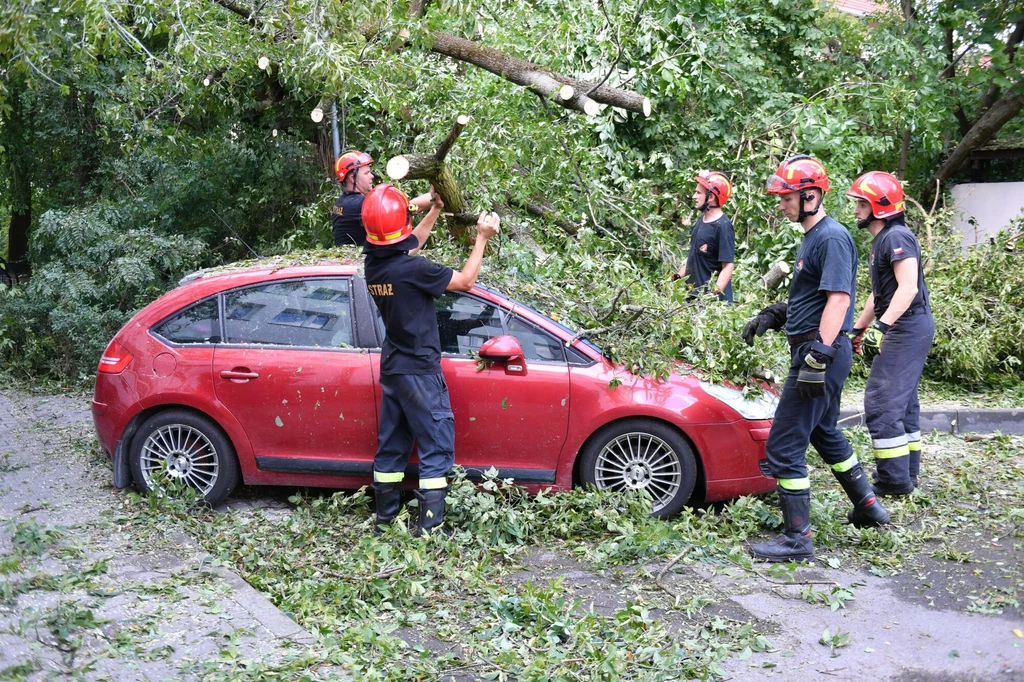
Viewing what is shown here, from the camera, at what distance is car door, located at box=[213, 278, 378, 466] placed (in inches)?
222

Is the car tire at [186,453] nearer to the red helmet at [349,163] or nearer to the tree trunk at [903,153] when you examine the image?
the red helmet at [349,163]

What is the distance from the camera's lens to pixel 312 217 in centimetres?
959

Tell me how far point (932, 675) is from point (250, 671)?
2.80m

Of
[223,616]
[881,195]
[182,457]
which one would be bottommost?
[223,616]

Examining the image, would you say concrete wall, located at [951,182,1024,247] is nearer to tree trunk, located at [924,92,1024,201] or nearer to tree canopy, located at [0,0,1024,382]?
tree trunk, located at [924,92,1024,201]

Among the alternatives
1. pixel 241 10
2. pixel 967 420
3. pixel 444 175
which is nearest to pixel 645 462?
pixel 444 175

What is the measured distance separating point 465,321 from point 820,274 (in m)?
2.08

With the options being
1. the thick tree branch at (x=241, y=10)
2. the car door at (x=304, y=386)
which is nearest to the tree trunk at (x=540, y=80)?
the thick tree branch at (x=241, y=10)

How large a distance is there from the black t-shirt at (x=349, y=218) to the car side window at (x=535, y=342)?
1.73m

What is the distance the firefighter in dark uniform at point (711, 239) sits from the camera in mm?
7969

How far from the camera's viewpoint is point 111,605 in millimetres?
4297

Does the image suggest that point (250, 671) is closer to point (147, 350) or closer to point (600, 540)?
point (600, 540)

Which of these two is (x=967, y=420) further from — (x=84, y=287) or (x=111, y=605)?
(x=84, y=287)

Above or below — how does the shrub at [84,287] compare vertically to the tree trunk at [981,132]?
below
